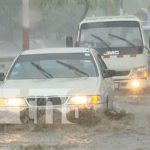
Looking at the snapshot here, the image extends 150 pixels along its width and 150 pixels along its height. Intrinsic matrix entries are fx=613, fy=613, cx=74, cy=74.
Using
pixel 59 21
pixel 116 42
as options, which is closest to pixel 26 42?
pixel 116 42

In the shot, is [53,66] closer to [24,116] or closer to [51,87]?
[51,87]

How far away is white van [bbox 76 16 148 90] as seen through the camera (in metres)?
17.8

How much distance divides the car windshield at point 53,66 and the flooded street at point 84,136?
1027mm

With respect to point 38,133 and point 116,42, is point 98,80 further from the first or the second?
point 116,42

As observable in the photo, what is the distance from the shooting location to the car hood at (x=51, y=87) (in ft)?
33.4

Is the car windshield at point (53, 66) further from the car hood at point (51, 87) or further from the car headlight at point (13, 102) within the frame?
the car headlight at point (13, 102)

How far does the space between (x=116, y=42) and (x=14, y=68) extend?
21.9 feet

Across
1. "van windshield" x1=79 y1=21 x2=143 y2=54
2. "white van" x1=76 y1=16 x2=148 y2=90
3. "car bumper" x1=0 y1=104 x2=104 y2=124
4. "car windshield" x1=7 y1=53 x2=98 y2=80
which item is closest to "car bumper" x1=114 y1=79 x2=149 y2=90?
"white van" x1=76 y1=16 x2=148 y2=90

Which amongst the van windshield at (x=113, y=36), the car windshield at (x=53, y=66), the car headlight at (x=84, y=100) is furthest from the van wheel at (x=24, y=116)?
the van windshield at (x=113, y=36)

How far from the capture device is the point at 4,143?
9.35m

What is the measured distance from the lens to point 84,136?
9789mm

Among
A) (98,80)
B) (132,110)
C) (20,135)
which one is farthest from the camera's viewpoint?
(132,110)

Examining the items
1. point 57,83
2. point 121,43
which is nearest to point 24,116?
point 57,83

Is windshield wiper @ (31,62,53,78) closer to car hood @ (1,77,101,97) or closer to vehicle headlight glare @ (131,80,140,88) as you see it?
car hood @ (1,77,101,97)
